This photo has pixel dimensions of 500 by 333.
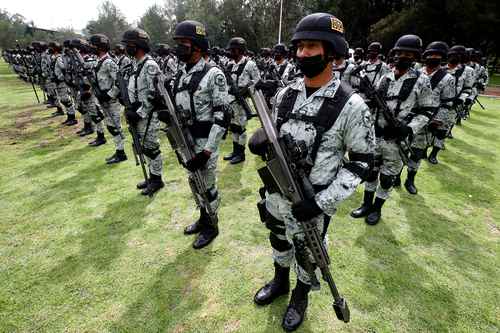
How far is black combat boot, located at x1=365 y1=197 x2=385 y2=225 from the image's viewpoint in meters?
4.79

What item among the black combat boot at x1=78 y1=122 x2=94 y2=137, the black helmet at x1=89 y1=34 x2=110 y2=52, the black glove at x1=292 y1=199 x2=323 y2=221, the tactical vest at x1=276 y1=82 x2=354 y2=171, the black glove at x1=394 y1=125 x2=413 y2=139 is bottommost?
the black combat boot at x1=78 y1=122 x2=94 y2=137

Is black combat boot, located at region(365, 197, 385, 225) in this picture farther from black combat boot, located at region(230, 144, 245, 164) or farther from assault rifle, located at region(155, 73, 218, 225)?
black combat boot, located at region(230, 144, 245, 164)

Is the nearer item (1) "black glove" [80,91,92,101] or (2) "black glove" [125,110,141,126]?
(2) "black glove" [125,110,141,126]

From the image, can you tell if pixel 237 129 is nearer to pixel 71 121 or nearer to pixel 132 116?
pixel 132 116

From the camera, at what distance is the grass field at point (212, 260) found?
3.11 metres

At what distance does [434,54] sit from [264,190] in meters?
4.49

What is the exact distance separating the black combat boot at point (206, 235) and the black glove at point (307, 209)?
242 centimetres

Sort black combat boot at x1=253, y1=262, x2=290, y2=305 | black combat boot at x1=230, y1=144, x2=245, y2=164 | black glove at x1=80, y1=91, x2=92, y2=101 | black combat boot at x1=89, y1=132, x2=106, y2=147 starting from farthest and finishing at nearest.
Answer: black combat boot at x1=89, y1=132, x2=106, y2=147, black glove at x1=80, y1=91, x2=92, y2=101, black combat boot at x1=230, y1=144, x2=245, y2=164, black combat boot at x1=253, y1=262, x2=290, y2=305

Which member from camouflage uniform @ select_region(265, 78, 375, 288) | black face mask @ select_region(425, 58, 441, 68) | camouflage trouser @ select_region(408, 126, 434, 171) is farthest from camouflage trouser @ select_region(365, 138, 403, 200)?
camouflage uniform @ select_region(265, 78, 375, 288)

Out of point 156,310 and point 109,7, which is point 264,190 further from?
point 109,7

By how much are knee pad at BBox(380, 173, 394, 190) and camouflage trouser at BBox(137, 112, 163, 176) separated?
4.21 metres

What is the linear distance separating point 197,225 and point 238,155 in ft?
11.4

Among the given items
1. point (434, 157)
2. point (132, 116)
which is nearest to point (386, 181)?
point (434, 157)

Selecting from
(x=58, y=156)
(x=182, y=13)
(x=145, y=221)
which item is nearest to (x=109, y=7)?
(x=182, y=13)
